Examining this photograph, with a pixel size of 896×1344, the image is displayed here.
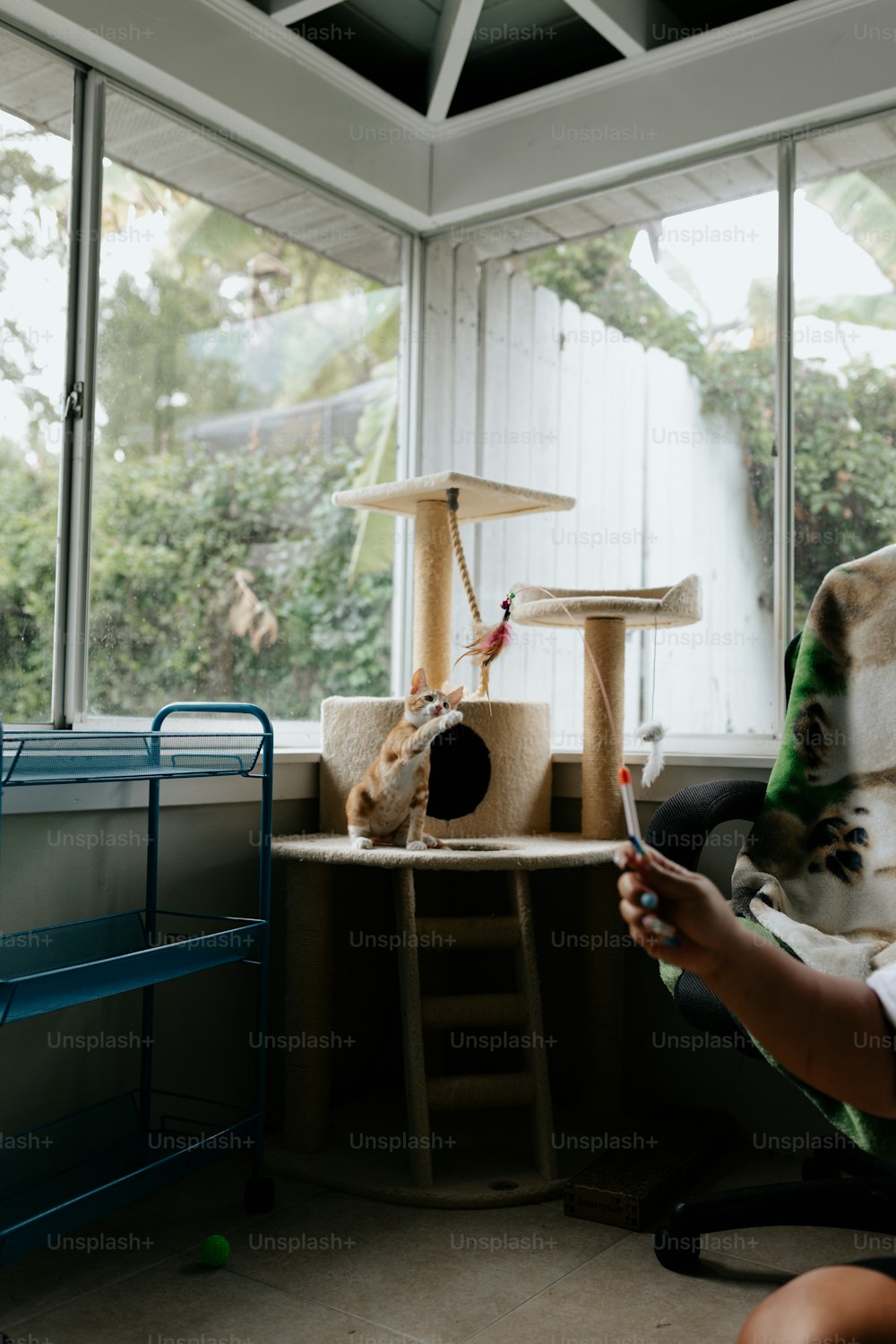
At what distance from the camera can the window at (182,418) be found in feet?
6.51

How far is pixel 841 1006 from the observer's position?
815 mm

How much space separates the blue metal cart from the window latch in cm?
58

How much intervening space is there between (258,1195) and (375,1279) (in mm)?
277

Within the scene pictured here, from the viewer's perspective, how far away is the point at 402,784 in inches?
78.4

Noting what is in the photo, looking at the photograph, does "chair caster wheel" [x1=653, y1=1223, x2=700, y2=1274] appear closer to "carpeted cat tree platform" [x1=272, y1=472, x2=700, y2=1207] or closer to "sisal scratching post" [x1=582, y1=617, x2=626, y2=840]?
"carpeted cat tree platform" [x1=272, y1=472, x2=700, y2=1207]

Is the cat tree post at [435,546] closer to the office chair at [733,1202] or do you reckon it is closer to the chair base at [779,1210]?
the office chair at [733,1202]

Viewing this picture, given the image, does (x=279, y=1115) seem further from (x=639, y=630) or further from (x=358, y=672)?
(x=639, y=630)

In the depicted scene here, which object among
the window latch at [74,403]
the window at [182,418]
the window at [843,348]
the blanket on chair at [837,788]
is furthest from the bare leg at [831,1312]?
the window latch at [74,403]

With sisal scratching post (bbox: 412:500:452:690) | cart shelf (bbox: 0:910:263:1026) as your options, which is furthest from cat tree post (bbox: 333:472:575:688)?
cart shelf (bbox: 0:910:263:1026)

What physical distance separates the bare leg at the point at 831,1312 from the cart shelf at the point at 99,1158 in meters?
0.93

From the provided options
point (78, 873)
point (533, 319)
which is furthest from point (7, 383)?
point (533, 319)

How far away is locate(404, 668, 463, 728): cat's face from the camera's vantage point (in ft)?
6.48

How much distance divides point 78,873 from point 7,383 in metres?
0.86

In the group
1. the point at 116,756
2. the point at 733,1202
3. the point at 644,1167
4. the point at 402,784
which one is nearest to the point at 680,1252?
the point at 733,1202
